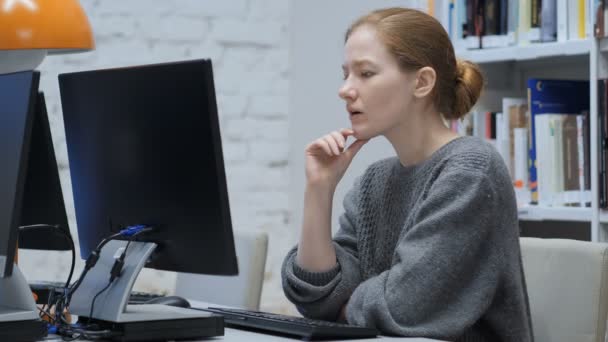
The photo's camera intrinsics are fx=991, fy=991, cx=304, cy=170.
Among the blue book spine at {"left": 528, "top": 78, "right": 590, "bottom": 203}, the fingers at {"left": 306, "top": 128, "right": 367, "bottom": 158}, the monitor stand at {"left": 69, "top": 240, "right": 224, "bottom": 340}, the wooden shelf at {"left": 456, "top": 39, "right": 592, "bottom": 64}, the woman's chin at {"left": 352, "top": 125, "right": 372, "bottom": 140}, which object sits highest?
the wooden shelf at {"left": 456, "top": 39, "right": 592, "bottom": 64}

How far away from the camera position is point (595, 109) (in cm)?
245

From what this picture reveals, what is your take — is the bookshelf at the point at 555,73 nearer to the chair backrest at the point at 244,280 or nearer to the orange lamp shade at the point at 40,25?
the chair backrest at the point at 244,280

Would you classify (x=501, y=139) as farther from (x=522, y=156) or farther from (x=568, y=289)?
(x=568, y=289)

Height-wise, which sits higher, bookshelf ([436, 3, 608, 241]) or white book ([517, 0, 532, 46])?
white book ([517, 0, 532, 46])

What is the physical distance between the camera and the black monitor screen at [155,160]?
1.41 m

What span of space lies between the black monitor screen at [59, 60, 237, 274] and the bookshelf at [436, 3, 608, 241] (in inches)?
41.3

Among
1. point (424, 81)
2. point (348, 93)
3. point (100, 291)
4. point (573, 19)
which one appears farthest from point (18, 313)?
point (573, 19)

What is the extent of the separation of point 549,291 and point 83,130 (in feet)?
2.79

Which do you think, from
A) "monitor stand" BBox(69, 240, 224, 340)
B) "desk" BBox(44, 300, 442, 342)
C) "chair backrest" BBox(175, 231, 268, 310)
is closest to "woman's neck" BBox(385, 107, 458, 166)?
"desk" BBox(44, 300, 442, 342)

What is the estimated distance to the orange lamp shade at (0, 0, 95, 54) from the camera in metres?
2.04

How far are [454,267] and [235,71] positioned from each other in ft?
6.42

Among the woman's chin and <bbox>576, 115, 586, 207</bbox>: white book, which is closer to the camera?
the woman's chin

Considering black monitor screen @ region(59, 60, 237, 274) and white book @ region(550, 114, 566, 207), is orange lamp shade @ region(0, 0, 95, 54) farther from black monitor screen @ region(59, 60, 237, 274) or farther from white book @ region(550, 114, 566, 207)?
white book @ region(550, 114, 566, 207)

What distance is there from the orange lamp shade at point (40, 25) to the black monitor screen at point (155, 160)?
0.45 m
